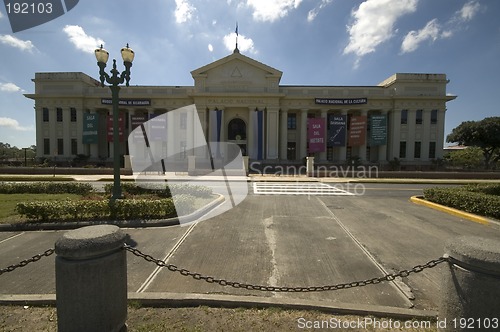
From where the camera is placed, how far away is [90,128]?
129 ft

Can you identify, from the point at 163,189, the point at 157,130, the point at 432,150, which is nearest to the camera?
the point at 163,189

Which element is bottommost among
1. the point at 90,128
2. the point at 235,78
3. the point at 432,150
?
the point at 432,150

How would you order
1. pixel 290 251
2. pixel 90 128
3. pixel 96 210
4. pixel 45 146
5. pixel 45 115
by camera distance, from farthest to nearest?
pixel 45 146, pixel 45 115, pixel 90 128, pixel 96 210, pixel 290 251

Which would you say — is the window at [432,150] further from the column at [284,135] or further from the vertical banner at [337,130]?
the column at [284,135]

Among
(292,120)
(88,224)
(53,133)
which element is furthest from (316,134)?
(53,133)

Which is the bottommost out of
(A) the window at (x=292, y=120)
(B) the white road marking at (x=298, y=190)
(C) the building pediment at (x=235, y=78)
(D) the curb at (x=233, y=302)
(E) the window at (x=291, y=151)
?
(B) the white road marking at (x=298, y=190)

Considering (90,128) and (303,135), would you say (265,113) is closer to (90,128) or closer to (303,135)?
(303,135)

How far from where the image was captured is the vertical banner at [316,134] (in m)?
36.9

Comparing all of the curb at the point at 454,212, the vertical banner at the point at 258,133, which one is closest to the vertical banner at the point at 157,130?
the vertical banner at the point at 258,133

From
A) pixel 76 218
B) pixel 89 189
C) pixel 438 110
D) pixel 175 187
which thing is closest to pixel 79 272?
pixel 76 218

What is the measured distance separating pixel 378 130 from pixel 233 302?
40.8 meters

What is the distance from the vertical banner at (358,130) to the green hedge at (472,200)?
2711cm

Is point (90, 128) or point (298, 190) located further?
point (90, 128)

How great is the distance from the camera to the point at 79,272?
8.60 ft
